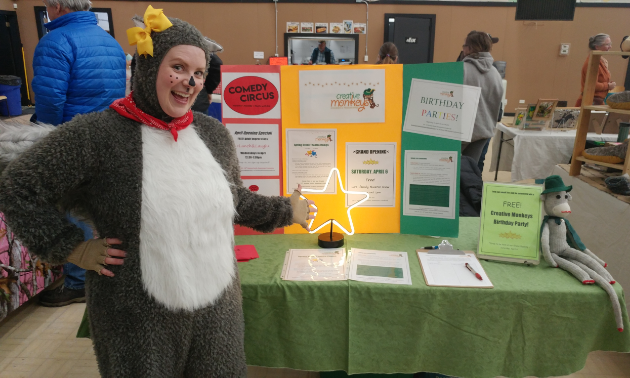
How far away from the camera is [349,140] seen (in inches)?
62.6

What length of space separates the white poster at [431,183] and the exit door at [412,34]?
7.44m

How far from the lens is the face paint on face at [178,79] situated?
1002mm

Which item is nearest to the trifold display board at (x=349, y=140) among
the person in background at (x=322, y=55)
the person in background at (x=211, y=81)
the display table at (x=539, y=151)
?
the person in background at (x=211, y=81)

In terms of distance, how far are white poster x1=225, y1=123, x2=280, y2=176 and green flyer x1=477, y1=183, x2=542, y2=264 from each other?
30.8 inches

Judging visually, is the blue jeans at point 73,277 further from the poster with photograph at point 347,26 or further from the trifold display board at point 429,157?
the poster with photograph at point 347,26

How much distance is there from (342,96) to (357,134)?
0.15 meters

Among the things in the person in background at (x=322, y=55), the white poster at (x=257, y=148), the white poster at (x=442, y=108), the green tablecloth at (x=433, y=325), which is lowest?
the green tablecloth at (x=433, y=325)

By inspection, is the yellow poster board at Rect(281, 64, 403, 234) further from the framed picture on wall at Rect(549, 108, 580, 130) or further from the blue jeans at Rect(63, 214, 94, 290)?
the framed picture on wall at Rect(549, 108, 580, 130)

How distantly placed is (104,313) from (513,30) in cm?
950

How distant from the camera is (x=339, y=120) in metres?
1.58

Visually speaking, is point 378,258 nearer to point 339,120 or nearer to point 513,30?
point 339,120

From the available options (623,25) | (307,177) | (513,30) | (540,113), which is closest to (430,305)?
(307,177)

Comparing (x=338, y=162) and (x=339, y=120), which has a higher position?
(x=339, y=120)

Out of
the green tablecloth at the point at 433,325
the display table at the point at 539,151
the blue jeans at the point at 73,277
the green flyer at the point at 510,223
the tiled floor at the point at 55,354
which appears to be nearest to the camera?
the green tablecloth at the point at 433,325
